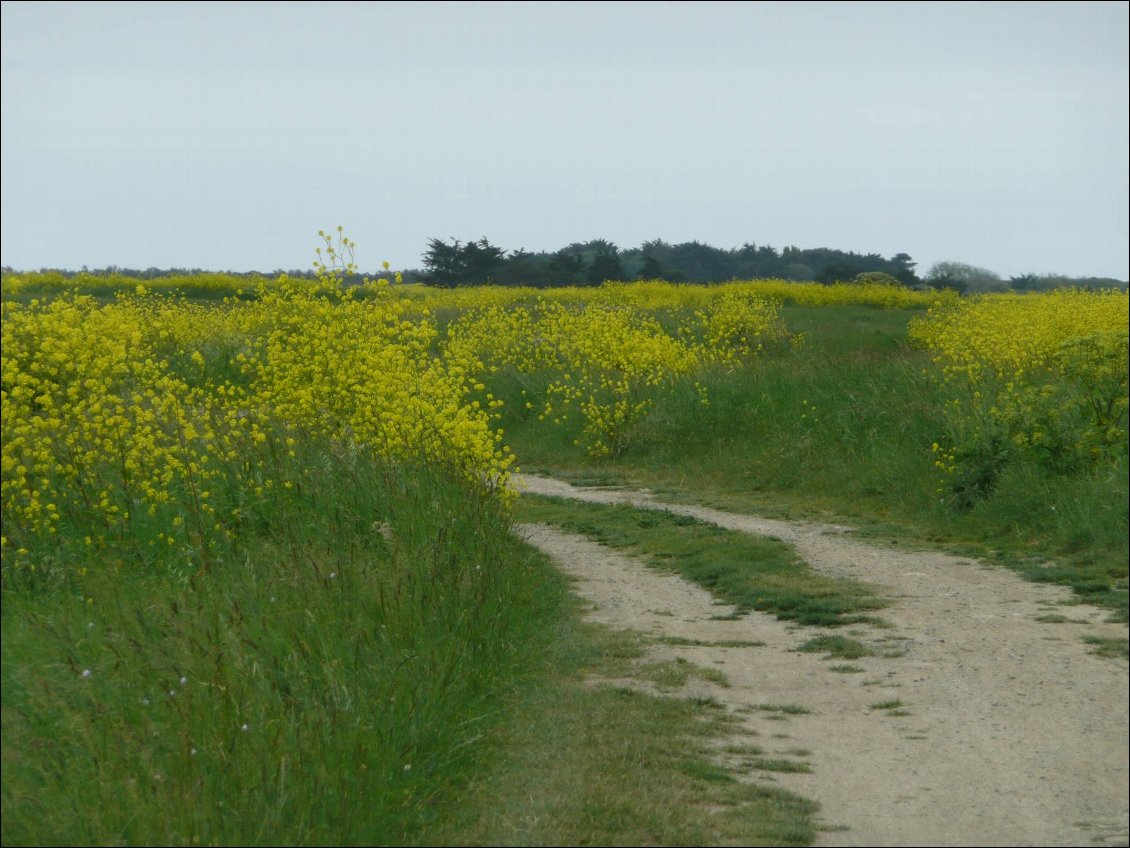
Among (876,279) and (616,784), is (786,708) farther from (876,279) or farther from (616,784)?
(876,279)

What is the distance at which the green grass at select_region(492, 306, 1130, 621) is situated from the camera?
31.5 ft

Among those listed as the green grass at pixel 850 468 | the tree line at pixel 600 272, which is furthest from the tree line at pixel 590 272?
the green grass at pixel 850 468

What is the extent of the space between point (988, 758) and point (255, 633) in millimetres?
3441

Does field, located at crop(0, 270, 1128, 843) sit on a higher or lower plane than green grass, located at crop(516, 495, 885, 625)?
higher

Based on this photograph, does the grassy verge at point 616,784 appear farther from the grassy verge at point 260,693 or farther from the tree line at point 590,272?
the tree line at point 590,272

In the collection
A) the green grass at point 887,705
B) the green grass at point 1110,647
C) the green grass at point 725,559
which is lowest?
the green grass at point 725,559

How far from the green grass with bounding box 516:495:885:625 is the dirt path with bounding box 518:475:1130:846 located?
243 mm

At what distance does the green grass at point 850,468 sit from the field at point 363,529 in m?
0.05

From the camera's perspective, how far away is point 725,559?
402 inches

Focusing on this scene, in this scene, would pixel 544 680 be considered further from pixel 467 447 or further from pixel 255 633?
pixel 467 447

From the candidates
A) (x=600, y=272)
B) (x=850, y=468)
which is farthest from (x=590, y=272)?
(x=850, y=468)

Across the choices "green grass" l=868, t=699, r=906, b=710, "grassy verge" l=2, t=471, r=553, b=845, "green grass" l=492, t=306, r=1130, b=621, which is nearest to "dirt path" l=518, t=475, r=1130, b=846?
"green grass" l=868, t=699, r=906, b=710

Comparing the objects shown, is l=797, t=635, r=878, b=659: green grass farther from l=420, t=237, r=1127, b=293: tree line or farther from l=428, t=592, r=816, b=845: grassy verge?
l=420, t=237, r=1127, b=293: tree line

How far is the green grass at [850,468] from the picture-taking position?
959 centimetres
